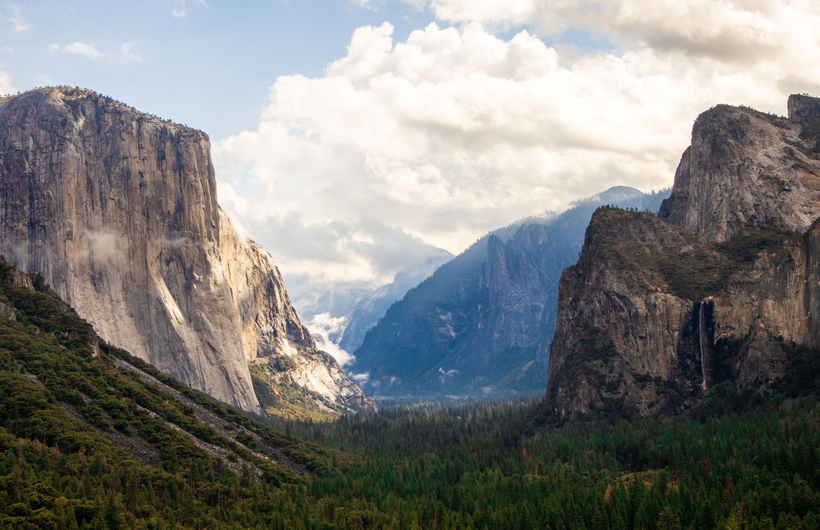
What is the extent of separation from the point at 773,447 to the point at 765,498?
96.9 feet

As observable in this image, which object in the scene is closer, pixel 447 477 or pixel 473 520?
pixel 473 520

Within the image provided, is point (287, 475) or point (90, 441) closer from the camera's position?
point (90, 441)

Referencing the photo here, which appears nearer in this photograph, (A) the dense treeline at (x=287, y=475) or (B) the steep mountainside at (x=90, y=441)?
(B) the steep mountainside at (x=90, y=441)

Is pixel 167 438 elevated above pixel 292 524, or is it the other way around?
pixel 167 438

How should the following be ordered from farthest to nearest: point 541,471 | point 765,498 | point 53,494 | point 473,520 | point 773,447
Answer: point 541,471 < point 773,447 < point 473,520 < point 765,498 < point 53,494

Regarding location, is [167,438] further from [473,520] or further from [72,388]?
[473,520]

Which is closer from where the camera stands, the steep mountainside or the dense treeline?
the steep mountainside

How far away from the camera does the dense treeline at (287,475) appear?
4958 inches

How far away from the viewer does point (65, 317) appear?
197 m

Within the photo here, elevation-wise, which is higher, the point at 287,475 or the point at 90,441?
the point at 90,441

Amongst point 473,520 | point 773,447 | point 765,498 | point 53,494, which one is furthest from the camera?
point 773,447

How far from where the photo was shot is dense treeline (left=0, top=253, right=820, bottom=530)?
413ft

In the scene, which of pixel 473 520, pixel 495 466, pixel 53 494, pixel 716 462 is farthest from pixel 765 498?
pixel 53 494

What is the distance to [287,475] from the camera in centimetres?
17888
